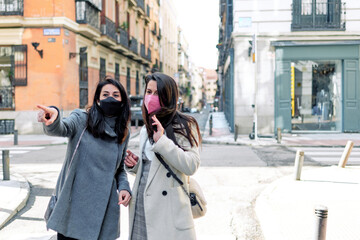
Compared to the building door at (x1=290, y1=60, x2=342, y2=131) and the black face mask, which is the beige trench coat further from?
the building door at (x1=290, y1=60, x2=342, y2=131)

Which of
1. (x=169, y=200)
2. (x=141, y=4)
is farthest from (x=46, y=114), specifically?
(x=141, y=4)

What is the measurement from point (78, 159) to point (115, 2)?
25.7 metres

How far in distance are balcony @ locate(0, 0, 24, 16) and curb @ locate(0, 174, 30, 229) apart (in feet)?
41.9

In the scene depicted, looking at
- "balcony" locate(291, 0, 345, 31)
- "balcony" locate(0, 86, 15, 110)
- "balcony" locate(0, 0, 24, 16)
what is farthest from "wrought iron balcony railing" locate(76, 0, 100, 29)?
Result: "balcony" locate(291, 0, 345, 31)

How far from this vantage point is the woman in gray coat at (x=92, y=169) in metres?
2.50

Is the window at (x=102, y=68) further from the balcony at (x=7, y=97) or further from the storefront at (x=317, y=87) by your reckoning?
the storefront at (x=317, y=87)

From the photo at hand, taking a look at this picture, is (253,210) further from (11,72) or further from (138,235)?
(11,72)

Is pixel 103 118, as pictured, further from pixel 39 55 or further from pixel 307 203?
pixel 39 55

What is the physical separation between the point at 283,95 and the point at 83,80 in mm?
10844

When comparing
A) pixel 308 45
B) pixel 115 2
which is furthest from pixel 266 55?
pixel 115 2

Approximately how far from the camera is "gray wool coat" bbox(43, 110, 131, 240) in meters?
2.50

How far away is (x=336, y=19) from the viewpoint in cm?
1688

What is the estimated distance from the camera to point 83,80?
819 inches

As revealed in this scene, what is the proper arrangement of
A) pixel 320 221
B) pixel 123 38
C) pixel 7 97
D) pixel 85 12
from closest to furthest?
pixel 320 221, pixel 7 97, pixel 85 12, pixel 123 38
